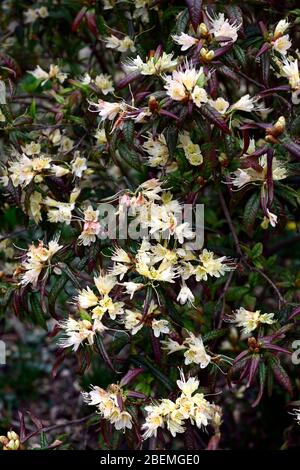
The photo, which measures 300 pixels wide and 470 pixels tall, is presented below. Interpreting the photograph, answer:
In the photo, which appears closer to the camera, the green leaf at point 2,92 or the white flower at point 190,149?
the white flower at point 190,149

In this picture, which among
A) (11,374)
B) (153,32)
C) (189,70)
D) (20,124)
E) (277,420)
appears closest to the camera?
(189,70)

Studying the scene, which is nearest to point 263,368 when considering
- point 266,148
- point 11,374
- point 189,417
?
point 189,417

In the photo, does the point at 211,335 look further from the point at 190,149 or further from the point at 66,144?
the point at 66,144

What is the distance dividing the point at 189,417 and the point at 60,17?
1.66 meters

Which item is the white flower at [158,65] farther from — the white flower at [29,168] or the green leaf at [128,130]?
the white flower at [29,168]

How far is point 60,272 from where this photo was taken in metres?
1.96

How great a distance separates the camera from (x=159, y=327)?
1850mm

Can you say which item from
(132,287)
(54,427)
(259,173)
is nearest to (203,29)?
(259,173)

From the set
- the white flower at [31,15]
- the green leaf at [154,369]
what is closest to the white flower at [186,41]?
the green leaf at [154,369]

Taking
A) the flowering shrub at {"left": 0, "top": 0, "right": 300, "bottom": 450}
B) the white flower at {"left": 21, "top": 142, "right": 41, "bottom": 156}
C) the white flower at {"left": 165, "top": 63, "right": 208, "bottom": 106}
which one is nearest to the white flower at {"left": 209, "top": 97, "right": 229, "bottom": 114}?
the flowering shrub at {"left": 0, "top": 0, "right": 300, "bottom": 450}

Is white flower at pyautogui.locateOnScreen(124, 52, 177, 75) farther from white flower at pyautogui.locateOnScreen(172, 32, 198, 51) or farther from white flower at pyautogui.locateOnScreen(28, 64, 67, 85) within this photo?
white flower at pyautogui.locateOnScreen(28, 64, 67, 85)

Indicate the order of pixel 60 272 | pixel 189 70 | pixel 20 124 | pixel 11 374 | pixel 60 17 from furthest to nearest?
1. pixel 11 374
2. pixel 60 17
3. pixel 20 124
4. pixel 60 272
5. pixel 189 70

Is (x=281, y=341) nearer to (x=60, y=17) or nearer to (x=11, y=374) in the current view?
(x=60, y=17)

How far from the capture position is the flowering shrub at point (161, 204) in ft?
5.91
